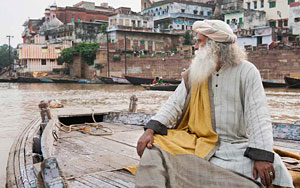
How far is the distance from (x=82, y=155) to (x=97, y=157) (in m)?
0.17

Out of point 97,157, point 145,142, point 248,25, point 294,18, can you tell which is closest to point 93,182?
point 145,142

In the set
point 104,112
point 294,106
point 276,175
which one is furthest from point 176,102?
point 294,106

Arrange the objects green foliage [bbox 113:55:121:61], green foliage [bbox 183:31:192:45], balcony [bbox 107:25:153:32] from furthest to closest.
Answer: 1. green foliage [bbox 183:31:192:45]
2. balcony [bbox 107:25:153:32]
3. green foliage [bbox 113:55:121:61]

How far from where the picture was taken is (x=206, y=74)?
2.27 metres

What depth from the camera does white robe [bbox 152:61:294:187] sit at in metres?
2.00

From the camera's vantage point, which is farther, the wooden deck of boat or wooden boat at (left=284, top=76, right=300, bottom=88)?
wooden boat at (left=284, top=76, right=300, bottom=88)

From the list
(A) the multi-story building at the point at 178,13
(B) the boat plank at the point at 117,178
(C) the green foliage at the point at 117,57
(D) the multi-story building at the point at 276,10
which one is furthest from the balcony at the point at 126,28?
(B) the boat plank at the point at 117,178

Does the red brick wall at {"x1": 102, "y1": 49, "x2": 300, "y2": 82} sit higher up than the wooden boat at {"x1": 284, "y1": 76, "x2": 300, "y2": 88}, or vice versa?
the red brick wall at {"x1": 102, "y1": 49, "x2": 300, "y2": 82}

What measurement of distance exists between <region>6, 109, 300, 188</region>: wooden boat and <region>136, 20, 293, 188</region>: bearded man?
46 cm

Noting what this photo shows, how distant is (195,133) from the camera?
228 centimetres

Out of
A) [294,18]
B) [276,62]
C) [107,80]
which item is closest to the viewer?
[276,62]

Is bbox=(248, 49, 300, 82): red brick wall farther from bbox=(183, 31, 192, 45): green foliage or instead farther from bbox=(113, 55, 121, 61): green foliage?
bbox=(113, 55, 121, 61): green foliage

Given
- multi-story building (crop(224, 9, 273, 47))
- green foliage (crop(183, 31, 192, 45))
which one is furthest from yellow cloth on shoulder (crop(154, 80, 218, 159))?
green foliage (crop(183, 31, 192, 45))

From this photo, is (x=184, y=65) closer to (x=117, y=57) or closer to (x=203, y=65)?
(x=117, y=57)
